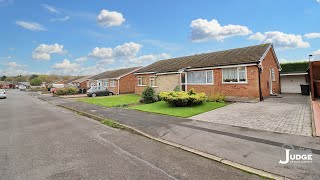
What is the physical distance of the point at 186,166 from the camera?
15.7 feet

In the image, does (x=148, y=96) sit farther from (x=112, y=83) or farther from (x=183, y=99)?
(x=112, y=83)

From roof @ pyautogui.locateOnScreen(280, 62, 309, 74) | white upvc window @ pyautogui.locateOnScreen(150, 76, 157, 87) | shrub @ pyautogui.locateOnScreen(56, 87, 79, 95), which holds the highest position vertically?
roof @ pyautogui.locateOnScreen(280, 62, 309, 74)

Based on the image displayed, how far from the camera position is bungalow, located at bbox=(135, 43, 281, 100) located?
52.3ft

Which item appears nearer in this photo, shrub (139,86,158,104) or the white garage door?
shrub (139,86,158,104)

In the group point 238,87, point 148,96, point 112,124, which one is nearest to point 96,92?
point 148,96

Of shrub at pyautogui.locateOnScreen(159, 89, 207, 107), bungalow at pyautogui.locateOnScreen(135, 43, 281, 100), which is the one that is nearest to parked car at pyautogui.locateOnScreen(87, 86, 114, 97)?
bungalow at pyautogui.locateOnScreen(135, 43, 281, 100)

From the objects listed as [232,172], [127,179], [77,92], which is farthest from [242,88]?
[77,92]

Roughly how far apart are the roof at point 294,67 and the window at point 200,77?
1112 centimetres

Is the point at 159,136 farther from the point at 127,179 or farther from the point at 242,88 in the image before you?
the point at 242,88

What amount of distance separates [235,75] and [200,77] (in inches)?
146

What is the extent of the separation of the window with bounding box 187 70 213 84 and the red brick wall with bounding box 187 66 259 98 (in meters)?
0.49

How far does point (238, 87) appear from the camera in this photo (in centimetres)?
1672

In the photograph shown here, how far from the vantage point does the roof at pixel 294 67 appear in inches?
914

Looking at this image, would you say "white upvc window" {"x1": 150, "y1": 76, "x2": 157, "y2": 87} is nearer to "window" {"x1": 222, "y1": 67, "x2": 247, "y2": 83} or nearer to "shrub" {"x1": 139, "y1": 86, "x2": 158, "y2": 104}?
"shrub" {"x1": 139, "y1": 86, "x2": 158, "y2": 104}
